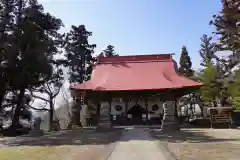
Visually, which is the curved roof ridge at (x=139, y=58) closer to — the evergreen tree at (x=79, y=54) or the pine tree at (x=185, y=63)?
the evergreen tree at (x=79, y=54)

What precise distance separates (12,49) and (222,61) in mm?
20563

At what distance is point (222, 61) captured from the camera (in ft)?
105

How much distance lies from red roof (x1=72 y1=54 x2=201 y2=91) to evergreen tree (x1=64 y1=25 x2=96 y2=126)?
10154 mm

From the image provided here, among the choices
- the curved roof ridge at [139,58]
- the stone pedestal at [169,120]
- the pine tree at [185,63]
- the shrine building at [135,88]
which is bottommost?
the stone pedestal at [169,120]

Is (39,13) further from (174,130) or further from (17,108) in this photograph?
(174,130)

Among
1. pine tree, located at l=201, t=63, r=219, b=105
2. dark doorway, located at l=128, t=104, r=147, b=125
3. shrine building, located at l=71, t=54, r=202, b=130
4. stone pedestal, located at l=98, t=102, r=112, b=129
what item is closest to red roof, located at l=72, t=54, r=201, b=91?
shrine building, located at l=71, t=54, r=202, b=130

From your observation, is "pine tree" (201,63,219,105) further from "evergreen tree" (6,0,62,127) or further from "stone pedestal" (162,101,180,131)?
"evergreen tree" (6,0,62,127)

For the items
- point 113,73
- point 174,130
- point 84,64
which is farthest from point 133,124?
point 84,64

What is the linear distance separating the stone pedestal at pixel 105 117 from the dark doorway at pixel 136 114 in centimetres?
535

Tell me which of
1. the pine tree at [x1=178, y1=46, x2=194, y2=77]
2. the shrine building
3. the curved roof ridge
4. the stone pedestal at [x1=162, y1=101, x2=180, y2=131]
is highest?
the pine tree at [x1=178, y1=46, x2=194, y2=77]

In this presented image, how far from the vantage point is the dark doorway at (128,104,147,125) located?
24.5 meters

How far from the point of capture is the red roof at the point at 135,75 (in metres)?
20.6

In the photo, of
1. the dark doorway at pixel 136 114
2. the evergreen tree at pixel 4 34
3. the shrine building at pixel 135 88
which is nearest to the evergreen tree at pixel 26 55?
the evergreen tree at pixel 4 34

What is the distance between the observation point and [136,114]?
2523 centimetres
